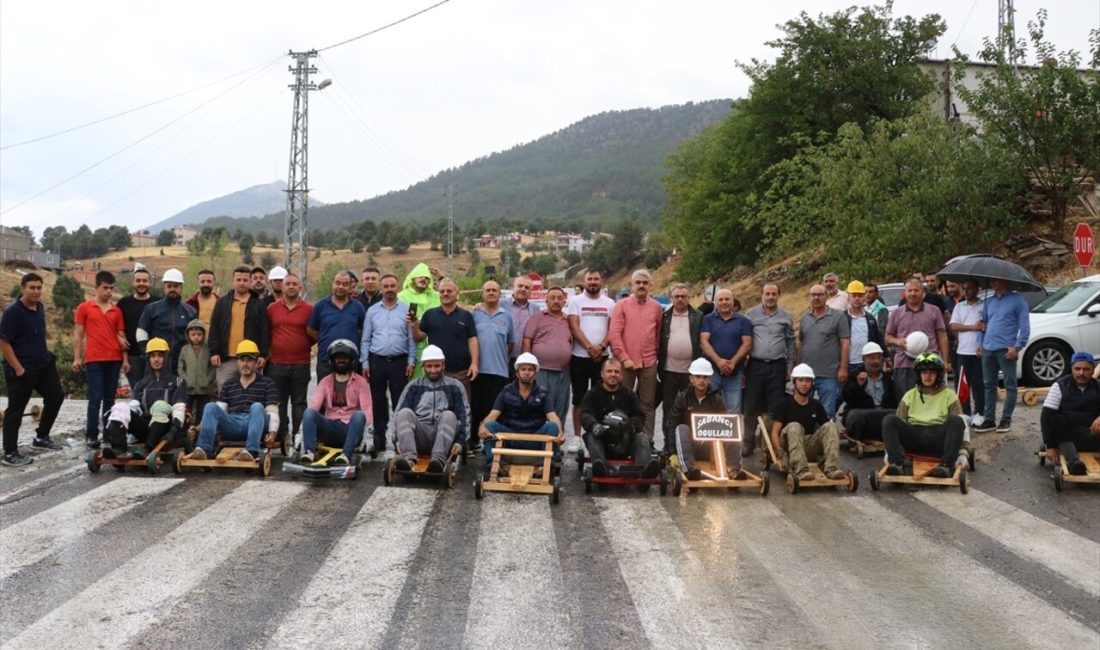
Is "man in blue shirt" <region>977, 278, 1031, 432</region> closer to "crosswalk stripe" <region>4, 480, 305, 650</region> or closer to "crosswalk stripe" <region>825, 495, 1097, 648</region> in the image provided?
"crosswalk stripe" <region>825, 495, 1097, 648</region>

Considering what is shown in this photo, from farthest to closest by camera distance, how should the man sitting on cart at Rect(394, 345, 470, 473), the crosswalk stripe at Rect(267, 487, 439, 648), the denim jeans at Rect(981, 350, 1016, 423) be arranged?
the denim jeans at Rect(981, 350, 1016, 423), the man sitting on cart at Rect(394, 345, 470, 473), the crosswalk stripe at Rect(267, 487, 439, 648)

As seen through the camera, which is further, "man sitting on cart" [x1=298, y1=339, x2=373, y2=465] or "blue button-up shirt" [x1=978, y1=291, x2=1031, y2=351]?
"blue button-up shirt" [x1=978, y1=291, x2=1031, y2=351]

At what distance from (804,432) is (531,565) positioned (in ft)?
14.9

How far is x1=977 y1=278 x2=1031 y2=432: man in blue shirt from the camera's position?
1254cm

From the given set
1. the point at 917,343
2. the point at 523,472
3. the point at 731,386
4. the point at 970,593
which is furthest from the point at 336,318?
the point at 970,593

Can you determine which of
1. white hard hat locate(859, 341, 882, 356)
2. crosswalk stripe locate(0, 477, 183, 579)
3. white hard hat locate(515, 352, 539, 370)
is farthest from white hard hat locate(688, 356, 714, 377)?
crosswalk stripe locate(0, 477, 183, 579)

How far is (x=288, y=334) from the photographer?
11.8 meters

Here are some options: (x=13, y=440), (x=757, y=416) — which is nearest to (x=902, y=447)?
(x=757, y=416)

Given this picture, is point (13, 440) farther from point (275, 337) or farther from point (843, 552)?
point (843, 552)

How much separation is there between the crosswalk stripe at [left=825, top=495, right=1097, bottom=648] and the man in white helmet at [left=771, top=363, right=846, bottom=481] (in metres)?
1.30

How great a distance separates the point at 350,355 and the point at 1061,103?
71.2 ft

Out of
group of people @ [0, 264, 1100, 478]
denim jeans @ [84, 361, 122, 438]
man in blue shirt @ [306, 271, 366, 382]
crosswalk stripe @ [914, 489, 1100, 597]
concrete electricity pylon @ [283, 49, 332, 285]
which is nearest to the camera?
crosswalk stripe @ [914, 489, 1100, 597]

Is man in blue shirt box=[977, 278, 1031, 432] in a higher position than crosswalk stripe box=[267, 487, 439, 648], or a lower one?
higher

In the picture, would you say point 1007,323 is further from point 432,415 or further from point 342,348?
point 342,348
